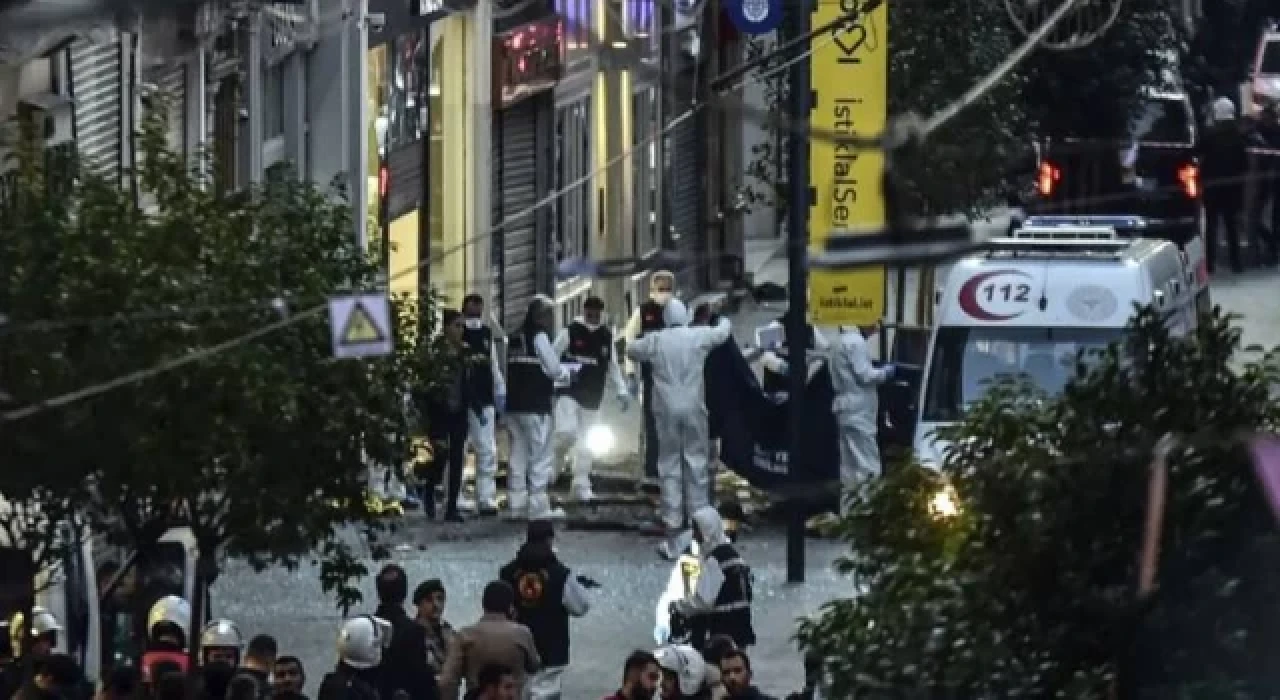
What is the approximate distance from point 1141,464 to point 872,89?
11.4 m

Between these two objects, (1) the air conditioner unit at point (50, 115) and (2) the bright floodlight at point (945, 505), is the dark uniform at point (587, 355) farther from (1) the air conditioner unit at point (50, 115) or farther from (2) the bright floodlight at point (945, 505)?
(2) the bright floodlight at point (945, 505)

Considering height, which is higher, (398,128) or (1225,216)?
(398,128)

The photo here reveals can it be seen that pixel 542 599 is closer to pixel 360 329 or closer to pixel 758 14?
pixel 360 329

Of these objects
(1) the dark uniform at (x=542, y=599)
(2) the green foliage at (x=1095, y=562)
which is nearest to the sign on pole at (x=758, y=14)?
(1) the dark uniform at (x=542, y=599)

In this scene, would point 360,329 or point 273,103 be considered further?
point 273,103

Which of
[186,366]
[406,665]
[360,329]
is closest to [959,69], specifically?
[406,665]

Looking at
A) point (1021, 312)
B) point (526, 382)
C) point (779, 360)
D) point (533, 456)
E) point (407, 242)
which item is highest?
point (407, 242)

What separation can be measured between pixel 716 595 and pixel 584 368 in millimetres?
6750

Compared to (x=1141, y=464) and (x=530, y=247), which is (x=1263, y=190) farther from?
(x=1141, y=464)

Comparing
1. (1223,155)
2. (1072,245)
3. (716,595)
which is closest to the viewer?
(716,595)

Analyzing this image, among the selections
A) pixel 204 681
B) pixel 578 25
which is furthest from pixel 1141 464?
pixel 578 25

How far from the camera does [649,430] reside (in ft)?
74.9

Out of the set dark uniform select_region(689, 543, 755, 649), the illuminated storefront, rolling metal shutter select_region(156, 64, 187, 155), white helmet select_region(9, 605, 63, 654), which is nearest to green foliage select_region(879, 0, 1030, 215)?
the illuminated storefront

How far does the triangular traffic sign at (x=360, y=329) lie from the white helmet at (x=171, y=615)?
140 centimetres
